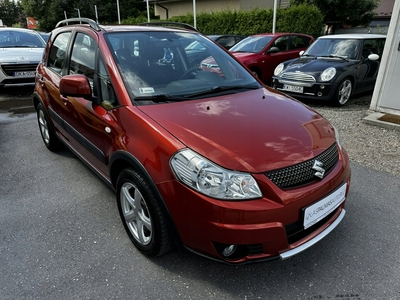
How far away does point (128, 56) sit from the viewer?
2.69m

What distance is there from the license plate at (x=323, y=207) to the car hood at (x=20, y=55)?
819 cm

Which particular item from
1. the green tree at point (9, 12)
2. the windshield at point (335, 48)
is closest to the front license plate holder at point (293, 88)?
the windshield at point (335, 48)

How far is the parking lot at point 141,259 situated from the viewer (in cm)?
211

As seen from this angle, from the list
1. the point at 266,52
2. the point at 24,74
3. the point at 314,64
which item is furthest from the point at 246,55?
the point at 24,74

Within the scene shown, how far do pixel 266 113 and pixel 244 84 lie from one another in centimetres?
65

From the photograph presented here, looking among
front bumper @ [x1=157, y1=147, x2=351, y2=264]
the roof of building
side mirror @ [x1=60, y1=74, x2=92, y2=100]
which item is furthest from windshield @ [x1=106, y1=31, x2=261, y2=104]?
the roof of building

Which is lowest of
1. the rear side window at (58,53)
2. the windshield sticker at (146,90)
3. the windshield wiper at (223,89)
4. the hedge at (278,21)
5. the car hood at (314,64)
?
the car hood at (314,64)

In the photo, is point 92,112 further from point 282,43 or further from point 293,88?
point 282,43

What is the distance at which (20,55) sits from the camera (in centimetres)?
792

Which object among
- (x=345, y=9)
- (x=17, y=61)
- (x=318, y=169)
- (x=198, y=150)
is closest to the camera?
(x=198, y=150)

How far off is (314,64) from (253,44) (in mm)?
2741

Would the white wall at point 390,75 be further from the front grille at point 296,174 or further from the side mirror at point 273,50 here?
the front grille at point 296,174

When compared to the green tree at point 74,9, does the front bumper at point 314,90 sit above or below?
below

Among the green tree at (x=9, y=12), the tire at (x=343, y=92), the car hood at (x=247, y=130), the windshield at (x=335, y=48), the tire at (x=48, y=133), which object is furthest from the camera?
the green tree at (x=9, y=12)
